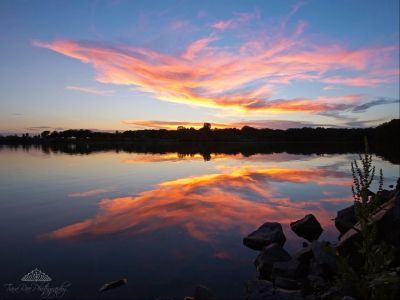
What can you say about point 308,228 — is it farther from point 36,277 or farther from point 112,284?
point 36,277

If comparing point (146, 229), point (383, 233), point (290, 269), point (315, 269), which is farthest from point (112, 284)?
point (383, 233)

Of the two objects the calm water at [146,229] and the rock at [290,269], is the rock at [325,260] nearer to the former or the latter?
the rock at [290,269]

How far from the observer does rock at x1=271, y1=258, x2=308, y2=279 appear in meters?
10.6

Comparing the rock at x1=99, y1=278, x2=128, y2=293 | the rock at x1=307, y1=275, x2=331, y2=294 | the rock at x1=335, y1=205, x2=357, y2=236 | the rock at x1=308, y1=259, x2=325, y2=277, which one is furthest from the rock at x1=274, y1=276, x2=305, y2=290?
the rock at x1=335, y1=205, x2=357, y2=236

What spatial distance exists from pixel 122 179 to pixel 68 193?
9.04 m

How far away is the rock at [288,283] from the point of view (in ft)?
32.1

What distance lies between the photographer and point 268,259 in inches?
451

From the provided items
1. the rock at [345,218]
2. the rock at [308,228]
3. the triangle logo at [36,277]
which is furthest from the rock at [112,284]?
the rock at [345,218]

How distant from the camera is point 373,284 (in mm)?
6578

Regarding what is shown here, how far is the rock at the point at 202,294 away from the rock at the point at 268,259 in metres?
2.42

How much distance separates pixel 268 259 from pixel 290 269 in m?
0.96

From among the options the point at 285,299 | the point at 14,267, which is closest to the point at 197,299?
the point at 285,299

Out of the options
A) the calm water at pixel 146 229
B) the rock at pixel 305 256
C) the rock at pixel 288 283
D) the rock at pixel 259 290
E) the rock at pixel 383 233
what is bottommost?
the calm water at pixel 146 229

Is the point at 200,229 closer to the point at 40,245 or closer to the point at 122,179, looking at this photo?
the point at 40,245
